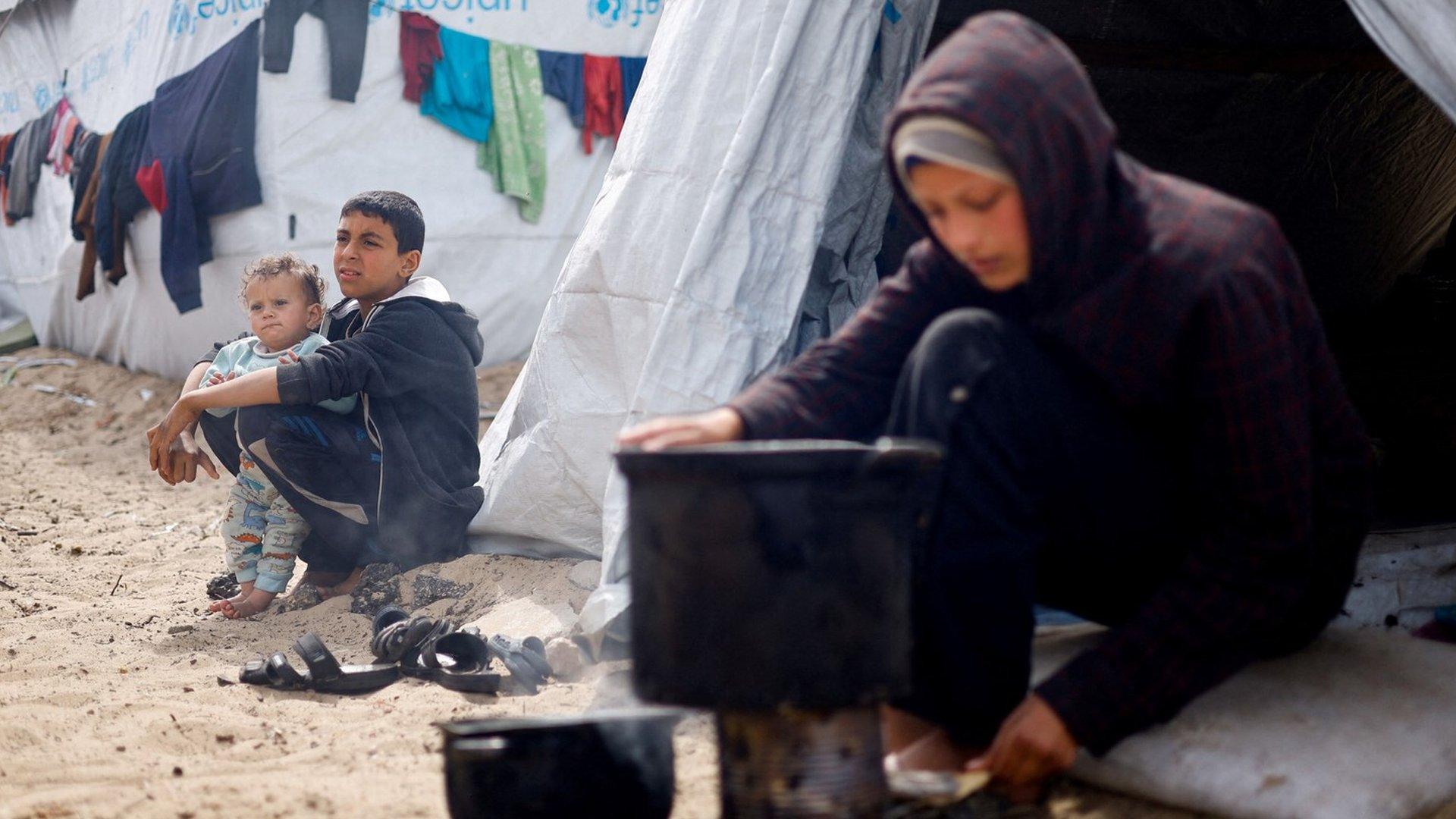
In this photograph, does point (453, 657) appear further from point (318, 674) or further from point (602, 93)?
point (602, 93)

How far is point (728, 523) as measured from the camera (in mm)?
1186

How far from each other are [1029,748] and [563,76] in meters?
4.82

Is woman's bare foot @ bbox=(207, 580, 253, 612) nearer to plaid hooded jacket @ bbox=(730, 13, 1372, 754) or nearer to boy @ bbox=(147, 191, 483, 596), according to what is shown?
boy @ bbox=(147, 191, 483, 596)

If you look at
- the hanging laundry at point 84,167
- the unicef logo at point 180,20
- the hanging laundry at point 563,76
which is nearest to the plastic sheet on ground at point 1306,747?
the hanging laundry at point 563,76

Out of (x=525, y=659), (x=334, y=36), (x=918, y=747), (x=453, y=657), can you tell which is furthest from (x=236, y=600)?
(x=334, y=36)

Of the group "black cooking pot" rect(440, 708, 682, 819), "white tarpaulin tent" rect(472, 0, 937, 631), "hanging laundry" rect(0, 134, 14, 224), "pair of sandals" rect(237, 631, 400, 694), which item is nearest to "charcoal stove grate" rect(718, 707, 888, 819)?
"black cooking pot" rect(440, 708, 682, 819)

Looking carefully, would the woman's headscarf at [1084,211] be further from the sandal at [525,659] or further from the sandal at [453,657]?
the sandal at [453,657]

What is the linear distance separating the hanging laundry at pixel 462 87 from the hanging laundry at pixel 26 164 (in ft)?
12.0

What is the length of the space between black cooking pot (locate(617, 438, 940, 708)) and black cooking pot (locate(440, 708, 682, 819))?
0.18 meters

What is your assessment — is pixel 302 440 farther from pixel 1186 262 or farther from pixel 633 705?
pixel 1186 262

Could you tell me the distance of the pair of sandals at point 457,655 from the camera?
2.27 meters

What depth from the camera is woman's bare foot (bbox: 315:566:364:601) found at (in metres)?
3.11

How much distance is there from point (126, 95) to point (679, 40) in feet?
Answer: 16.0

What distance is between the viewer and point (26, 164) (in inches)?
321
